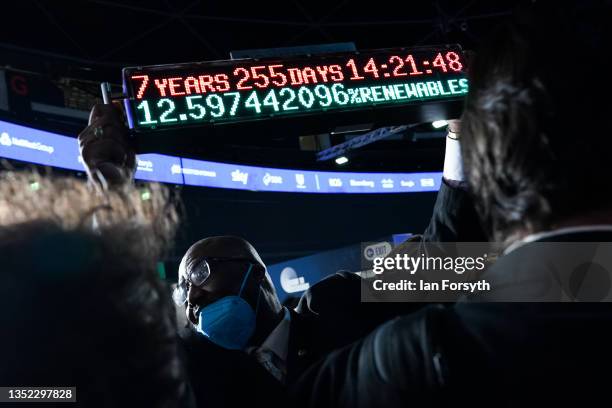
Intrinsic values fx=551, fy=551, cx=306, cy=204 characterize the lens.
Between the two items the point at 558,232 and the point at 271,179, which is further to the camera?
the point at 271,179

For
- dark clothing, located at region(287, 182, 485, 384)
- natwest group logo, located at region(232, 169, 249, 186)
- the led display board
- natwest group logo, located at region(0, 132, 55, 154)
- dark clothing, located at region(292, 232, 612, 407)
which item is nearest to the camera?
dark clothing, located at region(292, 232, 612, 407)

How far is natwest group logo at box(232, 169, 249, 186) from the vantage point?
37.9ft

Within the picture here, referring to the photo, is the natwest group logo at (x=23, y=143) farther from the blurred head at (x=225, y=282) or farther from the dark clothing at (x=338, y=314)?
the dark clothing at (x=338, y=314)

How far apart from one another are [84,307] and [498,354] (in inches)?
24.4

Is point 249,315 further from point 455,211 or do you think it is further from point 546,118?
point 546,118

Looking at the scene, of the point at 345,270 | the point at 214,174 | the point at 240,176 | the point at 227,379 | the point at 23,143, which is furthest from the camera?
the point at 240,176

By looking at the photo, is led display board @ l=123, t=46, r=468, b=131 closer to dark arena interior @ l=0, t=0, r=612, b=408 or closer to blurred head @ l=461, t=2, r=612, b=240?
dark arena interior @ l=0, t=0, r=612, b=408

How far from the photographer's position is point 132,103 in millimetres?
3293

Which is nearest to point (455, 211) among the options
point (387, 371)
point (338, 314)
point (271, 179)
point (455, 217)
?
point (455, 217)

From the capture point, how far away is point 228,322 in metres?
2.41

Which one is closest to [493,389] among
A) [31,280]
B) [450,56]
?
[31,280]

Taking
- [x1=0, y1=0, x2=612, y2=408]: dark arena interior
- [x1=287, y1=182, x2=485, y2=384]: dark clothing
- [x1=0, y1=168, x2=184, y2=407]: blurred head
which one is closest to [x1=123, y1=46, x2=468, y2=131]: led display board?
[x1=0, y1=0, x2=612, y2=408]: dark arena interior

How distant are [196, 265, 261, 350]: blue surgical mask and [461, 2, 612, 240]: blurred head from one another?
1.73m

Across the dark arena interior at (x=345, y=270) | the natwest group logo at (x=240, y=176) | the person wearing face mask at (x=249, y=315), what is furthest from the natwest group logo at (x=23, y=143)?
the person wearing face mask at (x=249, y=315)
